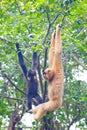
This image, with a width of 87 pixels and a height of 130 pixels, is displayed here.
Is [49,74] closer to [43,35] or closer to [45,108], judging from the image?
[45,108]

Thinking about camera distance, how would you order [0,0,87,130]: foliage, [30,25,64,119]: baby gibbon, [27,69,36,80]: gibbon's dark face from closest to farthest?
[30,25,64,119]: baby gibbon < [0,0,87,130]: foliage < [27,69,36,80]: gibbon's dark face

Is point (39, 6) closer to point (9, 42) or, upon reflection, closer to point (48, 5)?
point (48, 5)

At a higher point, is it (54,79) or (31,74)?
(31,74)

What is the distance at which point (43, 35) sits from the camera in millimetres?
5637

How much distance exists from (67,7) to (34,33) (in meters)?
1.13

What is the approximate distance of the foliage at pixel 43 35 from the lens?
507 centimetres

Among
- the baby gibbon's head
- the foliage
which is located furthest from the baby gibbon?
the foliage

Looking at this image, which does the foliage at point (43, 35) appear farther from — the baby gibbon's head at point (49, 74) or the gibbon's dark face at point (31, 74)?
the baby gibbon's head at point (49, 74)

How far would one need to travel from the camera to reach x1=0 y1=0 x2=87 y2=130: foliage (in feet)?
16.6

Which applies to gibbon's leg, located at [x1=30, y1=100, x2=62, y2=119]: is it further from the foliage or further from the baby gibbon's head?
the foliage

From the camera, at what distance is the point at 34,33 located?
18.5 ft

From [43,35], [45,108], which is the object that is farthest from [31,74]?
[45,108]

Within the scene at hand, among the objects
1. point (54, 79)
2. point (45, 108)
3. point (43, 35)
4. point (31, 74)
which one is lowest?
point (45, 108)

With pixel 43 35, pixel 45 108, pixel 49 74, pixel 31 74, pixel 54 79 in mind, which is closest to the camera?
pixel 49 74
